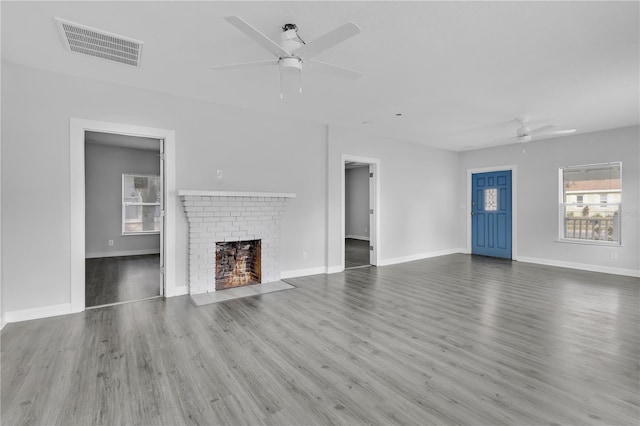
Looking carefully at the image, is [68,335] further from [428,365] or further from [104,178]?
[104,178]

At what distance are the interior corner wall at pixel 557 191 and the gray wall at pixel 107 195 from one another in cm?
847

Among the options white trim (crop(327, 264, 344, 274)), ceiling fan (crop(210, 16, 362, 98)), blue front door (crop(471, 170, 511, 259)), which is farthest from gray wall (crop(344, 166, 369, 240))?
ceiling fan (crop(210, 16, 362, 98))

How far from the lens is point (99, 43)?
2.74 meters

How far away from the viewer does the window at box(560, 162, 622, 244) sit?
5.65m

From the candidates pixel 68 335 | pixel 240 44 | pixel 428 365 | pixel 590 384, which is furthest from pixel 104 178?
pixel 590 384

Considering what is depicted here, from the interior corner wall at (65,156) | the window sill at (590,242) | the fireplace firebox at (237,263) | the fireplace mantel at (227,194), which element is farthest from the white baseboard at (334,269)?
the window sill at (590,242)

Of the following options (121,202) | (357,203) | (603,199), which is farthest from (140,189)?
(603,199)

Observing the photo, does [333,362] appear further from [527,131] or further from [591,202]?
[591,202]

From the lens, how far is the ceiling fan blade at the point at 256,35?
181 cm

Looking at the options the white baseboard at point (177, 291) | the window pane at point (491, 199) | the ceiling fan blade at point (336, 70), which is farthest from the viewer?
the window pane at point (491, 199)

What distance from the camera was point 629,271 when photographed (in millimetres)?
5383

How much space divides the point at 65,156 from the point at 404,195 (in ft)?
18.8

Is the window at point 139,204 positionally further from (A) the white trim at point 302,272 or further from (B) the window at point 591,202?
(B) the window at point 591,202

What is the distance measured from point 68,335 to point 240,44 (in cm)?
310
